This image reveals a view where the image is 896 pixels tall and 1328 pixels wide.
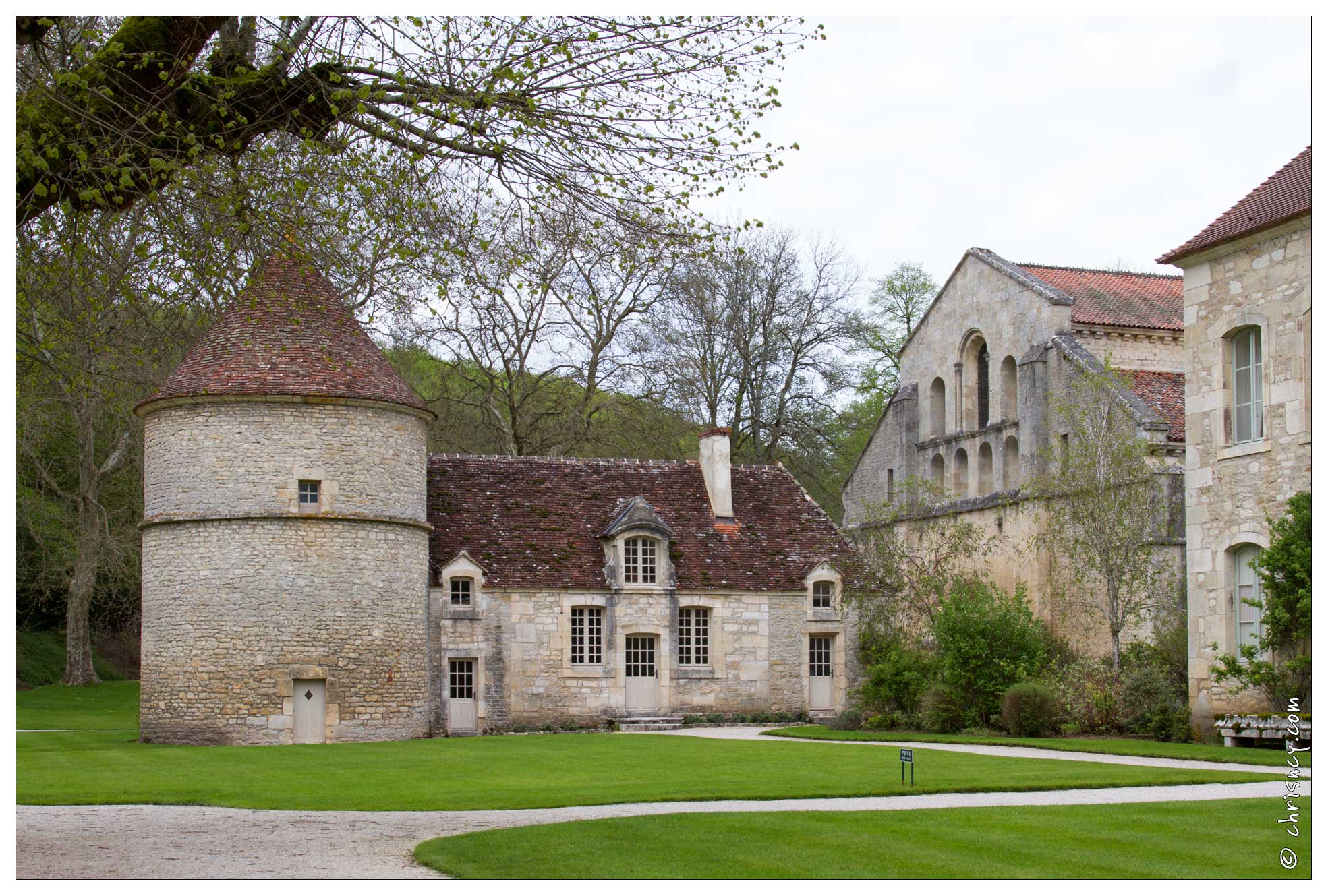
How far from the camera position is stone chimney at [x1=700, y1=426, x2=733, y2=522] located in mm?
32500

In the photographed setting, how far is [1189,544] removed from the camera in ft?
69.2

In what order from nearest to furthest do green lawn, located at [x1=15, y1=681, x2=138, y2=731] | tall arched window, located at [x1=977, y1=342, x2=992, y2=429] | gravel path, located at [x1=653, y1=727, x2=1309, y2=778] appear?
gravel path, located at [x1=653, y1=727, x2=1309, y2=778]
green lawn, located at [x1=15, y1=681, x2=138, y2=731]
tall arched window, located at [x1=977, y1=342, x2=992, y2=429]

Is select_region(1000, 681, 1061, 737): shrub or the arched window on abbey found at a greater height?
the arched window on abbey

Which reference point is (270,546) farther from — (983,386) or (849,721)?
A: (983,386)

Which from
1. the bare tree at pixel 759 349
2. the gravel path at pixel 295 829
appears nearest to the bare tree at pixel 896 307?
the bare tree at pixel 759 349

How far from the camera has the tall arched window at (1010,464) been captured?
3541 cm

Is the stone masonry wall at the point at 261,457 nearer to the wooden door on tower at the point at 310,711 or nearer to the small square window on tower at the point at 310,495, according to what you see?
the small square window on tower at the point at 310,495

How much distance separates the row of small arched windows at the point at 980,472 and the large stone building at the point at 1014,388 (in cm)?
3

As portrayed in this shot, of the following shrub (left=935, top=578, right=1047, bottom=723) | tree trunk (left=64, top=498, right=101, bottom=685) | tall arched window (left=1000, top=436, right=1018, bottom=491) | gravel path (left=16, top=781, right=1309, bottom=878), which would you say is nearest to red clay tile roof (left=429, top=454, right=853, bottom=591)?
tall arched window (left=1000, top=436, right=1018, bottom=491)

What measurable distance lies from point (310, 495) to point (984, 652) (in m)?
11.9

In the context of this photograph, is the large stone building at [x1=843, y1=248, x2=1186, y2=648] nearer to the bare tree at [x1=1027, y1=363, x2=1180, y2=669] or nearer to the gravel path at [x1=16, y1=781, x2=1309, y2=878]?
the bare tree at [x1=1027, y1=363, x2=1180, y2=669]

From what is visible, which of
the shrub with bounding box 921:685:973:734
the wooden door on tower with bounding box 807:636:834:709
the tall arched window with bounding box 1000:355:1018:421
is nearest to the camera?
the shrub with bounding box 921:685:973:734

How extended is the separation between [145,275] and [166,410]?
13.0m

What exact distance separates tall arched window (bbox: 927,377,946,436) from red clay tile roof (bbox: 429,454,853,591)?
6296 millimetres
